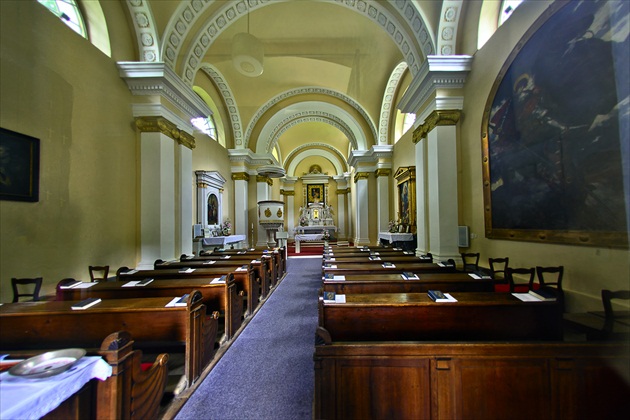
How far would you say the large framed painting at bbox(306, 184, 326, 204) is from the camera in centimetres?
1888

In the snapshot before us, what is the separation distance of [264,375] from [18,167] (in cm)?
371

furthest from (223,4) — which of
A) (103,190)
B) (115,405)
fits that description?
(115,405)

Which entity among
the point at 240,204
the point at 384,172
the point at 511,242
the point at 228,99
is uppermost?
the point at 228,99

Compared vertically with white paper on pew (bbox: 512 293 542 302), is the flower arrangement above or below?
above

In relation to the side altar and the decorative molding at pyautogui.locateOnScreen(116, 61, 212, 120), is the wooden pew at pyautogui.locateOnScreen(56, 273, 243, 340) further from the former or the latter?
the side altar

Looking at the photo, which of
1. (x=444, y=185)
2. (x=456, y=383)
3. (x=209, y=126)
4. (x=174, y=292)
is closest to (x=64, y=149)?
(x=174, y=292)

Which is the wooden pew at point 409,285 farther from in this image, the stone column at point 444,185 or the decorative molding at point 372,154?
the decorative molding at point 372,154

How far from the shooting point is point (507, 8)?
4.25 m

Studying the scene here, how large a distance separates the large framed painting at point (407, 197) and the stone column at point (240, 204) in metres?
6.06

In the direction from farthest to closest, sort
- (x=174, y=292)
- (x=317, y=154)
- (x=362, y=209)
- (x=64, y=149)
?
(x=317, y=154), (x=362, y=209), (x=64, y=149), (x=174, y=292)

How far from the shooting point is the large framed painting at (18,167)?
9.93ft

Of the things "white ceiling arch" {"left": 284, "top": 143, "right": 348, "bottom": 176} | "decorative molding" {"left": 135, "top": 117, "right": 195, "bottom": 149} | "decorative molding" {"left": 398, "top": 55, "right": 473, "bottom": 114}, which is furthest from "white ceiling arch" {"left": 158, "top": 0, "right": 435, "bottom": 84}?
"white ceiling arch" {"left": 284, "top": 143, "right": 348, "bottom": 176}

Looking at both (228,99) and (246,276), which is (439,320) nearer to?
(246,276)

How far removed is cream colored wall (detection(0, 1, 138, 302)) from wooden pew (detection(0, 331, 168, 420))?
279 cm
